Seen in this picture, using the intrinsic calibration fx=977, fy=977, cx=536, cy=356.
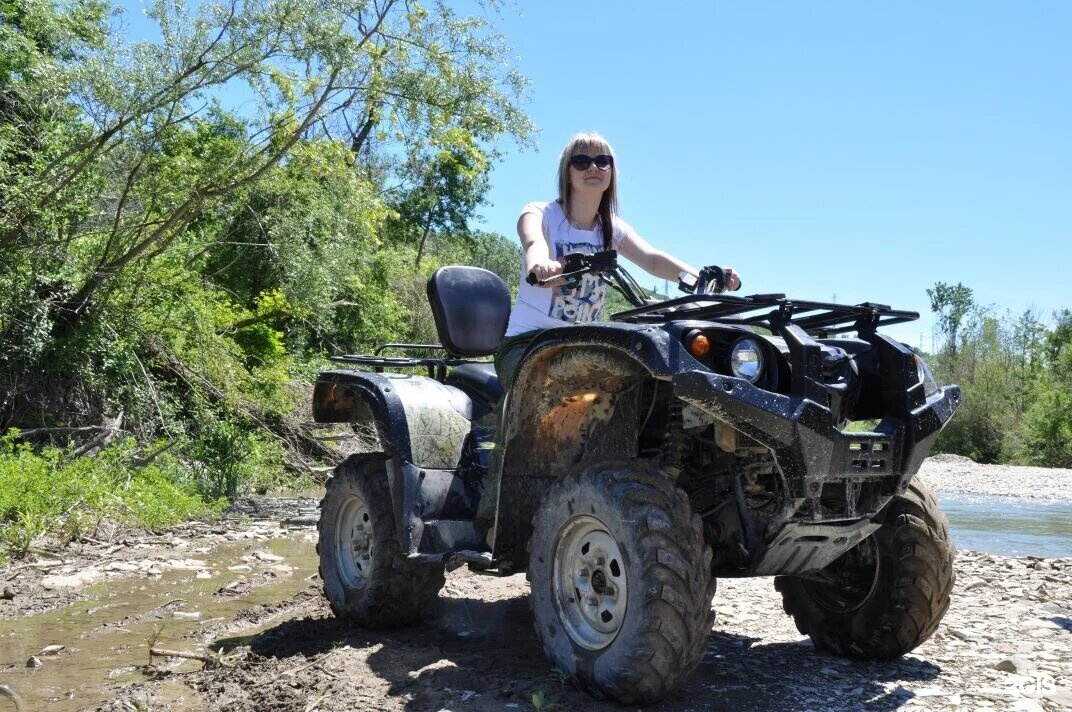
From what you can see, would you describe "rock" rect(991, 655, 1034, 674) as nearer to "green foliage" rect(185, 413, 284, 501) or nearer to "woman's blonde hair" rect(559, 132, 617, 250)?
"woman's blonde hair" rect(559, 132, 617, 250)

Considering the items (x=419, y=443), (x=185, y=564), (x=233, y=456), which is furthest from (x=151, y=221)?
(x=419, y=443)

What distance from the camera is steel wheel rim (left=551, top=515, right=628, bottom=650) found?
12.1ft

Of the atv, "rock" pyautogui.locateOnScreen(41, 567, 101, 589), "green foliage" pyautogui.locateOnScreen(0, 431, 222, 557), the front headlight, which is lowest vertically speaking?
"rock" pyautogui.locateOnScreen(41, 567, 101, 589)

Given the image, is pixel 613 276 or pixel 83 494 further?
pixel 83 494

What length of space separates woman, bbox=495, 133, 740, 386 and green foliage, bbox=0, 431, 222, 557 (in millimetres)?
5449

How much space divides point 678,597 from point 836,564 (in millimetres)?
1409

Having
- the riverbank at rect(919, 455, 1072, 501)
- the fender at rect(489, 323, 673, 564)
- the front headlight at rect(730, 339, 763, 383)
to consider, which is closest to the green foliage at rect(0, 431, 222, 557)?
the fender at rect(489, 323, 673, 564)

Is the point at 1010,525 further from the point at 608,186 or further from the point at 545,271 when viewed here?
the point at 545,271

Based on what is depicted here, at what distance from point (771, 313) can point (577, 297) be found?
47.1 inches

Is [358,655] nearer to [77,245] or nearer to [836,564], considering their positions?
[836,564]

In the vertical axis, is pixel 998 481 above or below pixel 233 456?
above

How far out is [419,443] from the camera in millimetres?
5012

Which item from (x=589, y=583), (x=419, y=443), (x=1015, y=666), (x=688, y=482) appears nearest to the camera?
(x=589, y=583)

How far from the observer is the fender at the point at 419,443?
4.82 metres
